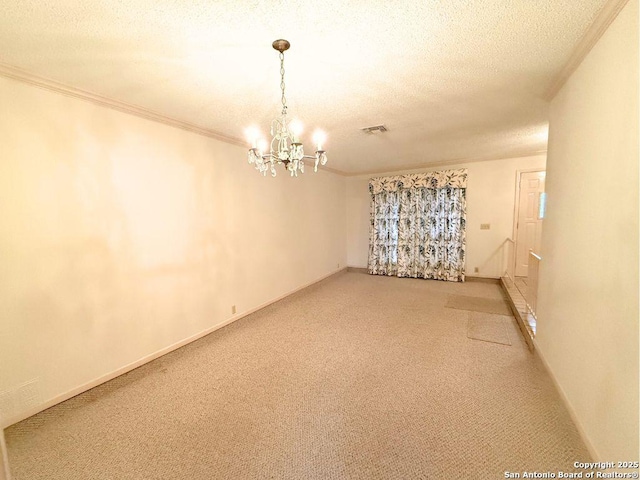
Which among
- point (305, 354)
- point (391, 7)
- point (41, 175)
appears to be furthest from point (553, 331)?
point (41, 175)

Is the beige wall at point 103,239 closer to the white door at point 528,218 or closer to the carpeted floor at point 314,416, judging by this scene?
the carpeted floor at point 314,416

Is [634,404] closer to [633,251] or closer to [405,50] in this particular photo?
[633,251]

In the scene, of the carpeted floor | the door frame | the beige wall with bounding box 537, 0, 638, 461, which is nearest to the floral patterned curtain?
the door frame

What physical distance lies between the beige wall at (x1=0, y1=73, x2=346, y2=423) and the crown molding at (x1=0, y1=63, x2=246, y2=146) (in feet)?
0.19

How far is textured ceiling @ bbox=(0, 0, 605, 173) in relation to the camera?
4.56ft

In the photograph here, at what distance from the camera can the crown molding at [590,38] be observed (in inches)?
53.5

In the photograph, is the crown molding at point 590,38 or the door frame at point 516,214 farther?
the door frame at point 516,214

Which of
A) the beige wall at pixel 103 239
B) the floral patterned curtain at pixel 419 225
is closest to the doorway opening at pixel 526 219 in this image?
the floral patterned curtain at pixel 419 225

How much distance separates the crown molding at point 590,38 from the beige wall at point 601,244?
4 centimetres

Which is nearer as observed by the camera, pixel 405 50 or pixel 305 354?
pixel 405 50

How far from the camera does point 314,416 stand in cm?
193

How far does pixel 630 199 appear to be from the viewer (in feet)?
4.11

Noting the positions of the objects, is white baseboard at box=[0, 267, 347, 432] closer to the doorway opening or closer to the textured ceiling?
the textured ceiling

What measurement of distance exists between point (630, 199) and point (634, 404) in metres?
0.89
